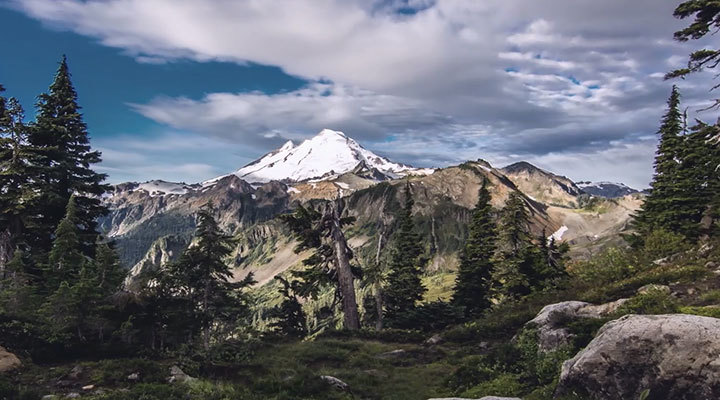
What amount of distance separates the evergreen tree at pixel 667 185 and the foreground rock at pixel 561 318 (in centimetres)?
3082

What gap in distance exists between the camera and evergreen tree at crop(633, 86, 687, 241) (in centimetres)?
4050

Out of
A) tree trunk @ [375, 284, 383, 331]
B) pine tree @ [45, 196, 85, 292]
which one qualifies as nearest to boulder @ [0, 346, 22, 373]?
pine tree @ [45, 196, 85, 292]

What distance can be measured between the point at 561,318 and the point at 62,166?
123 ft

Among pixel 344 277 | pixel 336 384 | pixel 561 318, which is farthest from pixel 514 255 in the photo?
pixel 336 384

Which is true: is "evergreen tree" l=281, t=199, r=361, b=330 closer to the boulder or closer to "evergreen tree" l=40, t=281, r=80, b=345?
"evergreen tree" l=40, t=281, r=80, b=345

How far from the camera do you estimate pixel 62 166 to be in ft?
108

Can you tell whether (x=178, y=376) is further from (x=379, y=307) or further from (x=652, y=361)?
(x=379, y=307)

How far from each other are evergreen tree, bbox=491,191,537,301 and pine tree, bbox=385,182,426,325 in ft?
30.2

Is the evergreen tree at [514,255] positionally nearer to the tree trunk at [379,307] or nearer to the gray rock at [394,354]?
the tree trunk at [379,307]

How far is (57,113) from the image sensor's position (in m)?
34.9

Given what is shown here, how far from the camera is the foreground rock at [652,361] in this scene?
761 centimetres

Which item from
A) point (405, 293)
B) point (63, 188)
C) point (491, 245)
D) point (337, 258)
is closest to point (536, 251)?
point (491, 245)

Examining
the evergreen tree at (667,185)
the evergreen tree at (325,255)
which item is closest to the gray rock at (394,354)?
the evergreen tree at (325,255)

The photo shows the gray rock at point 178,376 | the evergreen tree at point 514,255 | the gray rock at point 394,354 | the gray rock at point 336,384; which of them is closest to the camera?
the gray rock at point 178,376
